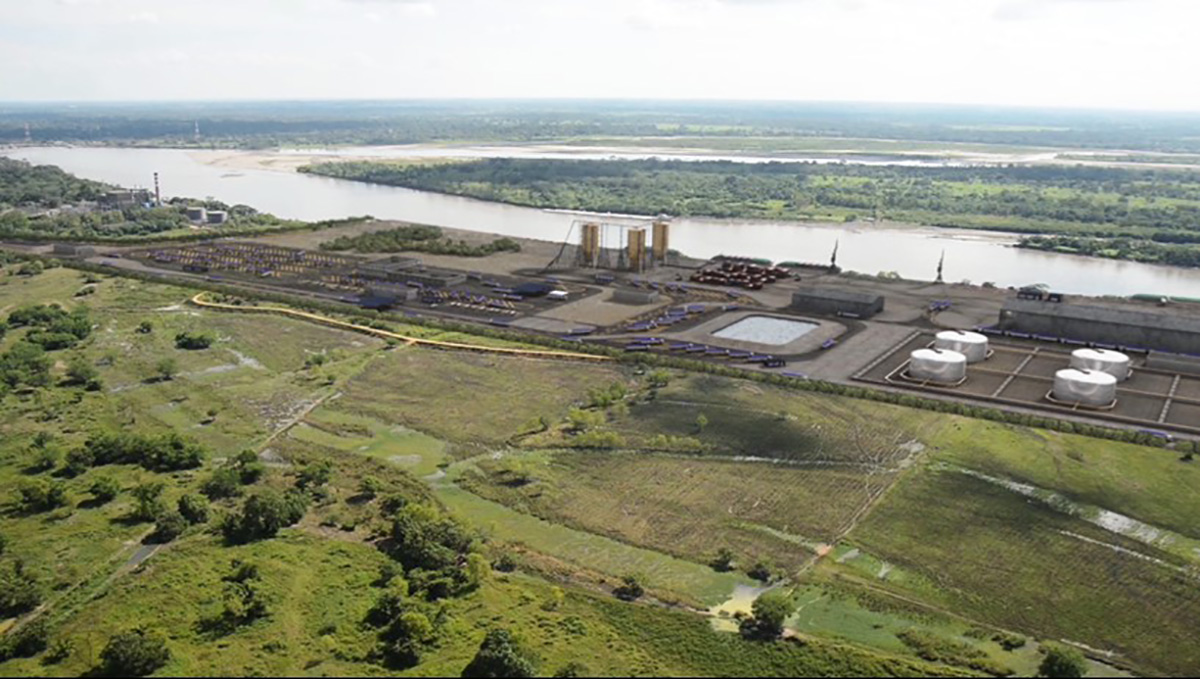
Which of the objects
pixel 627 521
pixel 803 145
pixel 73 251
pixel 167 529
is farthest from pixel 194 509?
pixel 803 145

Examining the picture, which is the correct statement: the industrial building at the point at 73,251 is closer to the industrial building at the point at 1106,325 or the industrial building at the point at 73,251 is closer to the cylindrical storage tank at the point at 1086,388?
the industrial building at the point at 1106,325

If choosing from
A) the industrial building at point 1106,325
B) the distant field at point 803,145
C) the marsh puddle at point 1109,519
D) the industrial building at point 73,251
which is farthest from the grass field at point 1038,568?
the distant field at point 803,145

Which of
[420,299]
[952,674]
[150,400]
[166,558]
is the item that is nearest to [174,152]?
[420,299]

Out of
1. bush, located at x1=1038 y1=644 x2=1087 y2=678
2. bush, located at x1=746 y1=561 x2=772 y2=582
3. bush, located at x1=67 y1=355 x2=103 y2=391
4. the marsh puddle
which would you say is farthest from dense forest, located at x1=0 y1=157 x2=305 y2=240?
bush, located at x1=1038 y1=644 x2=1087 y2=678

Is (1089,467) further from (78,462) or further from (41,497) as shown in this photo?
(78,462)

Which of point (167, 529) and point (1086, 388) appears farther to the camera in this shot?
point (1086, 388)

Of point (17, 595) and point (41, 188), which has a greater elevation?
point (41, 188)

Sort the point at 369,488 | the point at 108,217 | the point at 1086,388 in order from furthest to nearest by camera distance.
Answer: the point at 108,217, the point at 1086,388, the point at 369,488

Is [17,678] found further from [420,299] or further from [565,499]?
[420,299]
